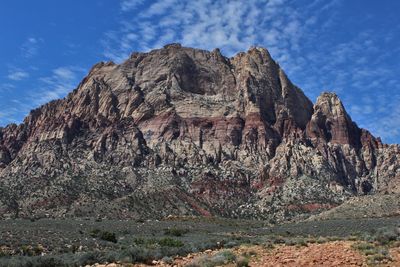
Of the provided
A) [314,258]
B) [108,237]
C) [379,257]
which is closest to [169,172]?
[108,237]

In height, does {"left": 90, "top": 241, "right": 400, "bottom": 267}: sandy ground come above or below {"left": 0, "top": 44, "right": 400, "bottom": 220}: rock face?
below

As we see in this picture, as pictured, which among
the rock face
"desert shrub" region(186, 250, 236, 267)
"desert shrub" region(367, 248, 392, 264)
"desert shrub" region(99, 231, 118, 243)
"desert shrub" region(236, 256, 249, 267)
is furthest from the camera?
the rock face

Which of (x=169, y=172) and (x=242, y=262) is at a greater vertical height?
(x=169, y=172)

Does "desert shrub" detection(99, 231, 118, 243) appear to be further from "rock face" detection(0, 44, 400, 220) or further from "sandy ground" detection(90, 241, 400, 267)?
"rock face" detection(0, 44, 400, 220)

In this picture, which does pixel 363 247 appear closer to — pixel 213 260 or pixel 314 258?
pixel 314 258

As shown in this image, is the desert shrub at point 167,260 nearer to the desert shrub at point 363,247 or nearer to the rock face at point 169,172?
→ the desert shrub at point 363,247

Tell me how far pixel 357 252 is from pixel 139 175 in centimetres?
14409

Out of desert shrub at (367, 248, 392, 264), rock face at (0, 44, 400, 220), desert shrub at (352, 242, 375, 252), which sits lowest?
desert shrub at (367, 248, 392, 264)

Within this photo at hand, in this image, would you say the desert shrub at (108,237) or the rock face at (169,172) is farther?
the rock face at (169,172)

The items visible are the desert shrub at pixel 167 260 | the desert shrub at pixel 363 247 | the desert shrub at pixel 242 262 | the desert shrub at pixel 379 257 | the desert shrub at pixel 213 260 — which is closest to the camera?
the desert shrub at pixel 379 257

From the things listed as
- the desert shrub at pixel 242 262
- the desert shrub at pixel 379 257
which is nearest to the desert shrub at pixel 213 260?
the desert shrub at pixel 242 262

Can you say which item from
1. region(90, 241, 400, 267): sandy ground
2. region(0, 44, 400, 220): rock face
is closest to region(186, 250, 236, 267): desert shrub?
region(90, 241, 400, 267): sandy ground

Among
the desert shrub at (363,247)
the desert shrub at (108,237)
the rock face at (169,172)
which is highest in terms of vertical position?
the rock face at (169,172)

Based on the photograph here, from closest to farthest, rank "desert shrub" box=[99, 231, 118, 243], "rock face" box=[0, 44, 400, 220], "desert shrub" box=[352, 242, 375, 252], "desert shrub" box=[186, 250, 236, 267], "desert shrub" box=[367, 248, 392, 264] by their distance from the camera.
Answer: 1. "desert shrub" box=[367, 248, 392, 264]
2. "desert shrub" box=[186, 250, 236, 267]
3. "desert shrub" box=[352, 242, 375, 252]
4. "desert shrub" box=[99, 231, 118, 243]
5. "rock face" box=[0, 44, 400, 220]
